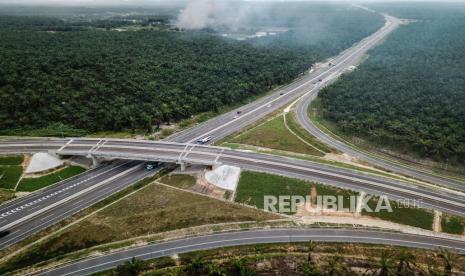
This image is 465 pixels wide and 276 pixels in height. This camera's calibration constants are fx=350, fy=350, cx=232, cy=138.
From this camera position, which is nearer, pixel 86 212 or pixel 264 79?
pixel 86 212

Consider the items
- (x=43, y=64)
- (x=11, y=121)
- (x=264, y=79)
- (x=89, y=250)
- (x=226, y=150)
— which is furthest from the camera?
(x=264, y=79)

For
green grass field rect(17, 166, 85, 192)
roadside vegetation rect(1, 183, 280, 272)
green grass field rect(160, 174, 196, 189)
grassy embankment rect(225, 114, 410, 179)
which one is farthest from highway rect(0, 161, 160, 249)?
grassy embankment rect(225, 114, 410, 179)

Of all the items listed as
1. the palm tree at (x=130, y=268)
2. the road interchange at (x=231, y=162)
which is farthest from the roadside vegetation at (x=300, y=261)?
the road interchange at (x=231, y=162)

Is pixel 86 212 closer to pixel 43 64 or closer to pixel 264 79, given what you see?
pixel 43 64

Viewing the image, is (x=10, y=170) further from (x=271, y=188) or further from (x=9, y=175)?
(x=271, y=188)

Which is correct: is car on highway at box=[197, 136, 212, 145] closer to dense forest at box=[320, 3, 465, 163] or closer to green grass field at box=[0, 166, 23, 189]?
dense forest at box=[320, 3, 465, 163]

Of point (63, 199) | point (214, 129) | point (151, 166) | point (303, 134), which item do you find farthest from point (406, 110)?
A: point (63, 199)

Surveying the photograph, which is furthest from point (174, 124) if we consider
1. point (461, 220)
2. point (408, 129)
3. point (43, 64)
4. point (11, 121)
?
point (461, 220)

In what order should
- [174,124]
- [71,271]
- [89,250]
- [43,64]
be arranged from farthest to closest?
[43,64] → [174,124] → [89,250] → [71,271]
